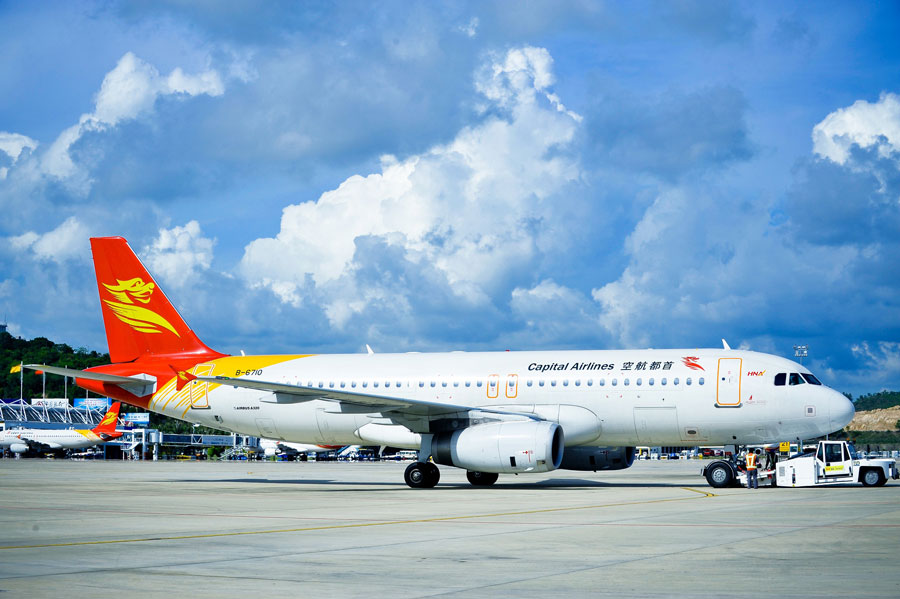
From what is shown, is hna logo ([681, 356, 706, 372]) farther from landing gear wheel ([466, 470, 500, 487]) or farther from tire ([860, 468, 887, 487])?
landing gear wheel ([466, 470, 500, 487])

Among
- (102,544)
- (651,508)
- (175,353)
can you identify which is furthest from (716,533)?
(175,353)

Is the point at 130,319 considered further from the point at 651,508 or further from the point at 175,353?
the point at 651,508

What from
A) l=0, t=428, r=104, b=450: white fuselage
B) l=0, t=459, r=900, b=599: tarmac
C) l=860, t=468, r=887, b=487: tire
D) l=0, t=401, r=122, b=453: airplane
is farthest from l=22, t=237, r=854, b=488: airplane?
l=0, t=428, r=104, b=450: white fuselage

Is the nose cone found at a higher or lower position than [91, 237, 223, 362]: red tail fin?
lower

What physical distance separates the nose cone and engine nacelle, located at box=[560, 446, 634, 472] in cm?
696

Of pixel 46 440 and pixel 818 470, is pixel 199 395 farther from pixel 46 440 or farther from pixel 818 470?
pixel 46 440

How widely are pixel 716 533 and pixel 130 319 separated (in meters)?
28.1

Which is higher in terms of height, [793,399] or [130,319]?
[130,319]

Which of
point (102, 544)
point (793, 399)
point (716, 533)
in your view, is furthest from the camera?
point (793, 399)

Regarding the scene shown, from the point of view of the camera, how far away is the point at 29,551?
43.1 ft

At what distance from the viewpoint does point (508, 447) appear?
94.4ft

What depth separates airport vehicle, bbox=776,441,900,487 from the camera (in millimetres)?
29891

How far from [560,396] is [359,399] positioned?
6444mm

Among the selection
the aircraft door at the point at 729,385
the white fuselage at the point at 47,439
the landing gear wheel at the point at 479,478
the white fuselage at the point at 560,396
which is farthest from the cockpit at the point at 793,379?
the white fuselage at the point at 47,439
